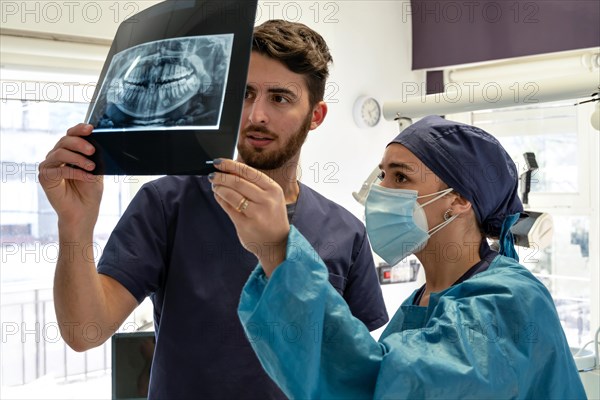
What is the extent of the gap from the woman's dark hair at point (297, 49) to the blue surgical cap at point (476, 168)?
26 centimetres

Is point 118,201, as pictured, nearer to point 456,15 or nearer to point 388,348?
point 456,15

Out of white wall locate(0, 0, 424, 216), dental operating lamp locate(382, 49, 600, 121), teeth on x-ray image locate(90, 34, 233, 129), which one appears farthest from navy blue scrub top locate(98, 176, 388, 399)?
white wall locate(0, 0, 424, 216)

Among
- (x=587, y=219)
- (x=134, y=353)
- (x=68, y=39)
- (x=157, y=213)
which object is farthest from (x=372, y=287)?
(x=587, y=219)

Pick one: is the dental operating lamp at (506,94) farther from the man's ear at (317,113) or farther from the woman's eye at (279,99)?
the woman's eye at (279,99)

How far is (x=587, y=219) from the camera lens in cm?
380

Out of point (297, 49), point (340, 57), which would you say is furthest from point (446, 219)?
point (340, 57)

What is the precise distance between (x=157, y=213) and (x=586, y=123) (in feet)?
9.78

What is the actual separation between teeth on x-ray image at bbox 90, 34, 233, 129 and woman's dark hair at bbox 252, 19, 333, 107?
352mm

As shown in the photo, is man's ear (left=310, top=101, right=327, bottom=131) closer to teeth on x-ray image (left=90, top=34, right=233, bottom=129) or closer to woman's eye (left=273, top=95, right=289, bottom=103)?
woman's eye (left=273, top=95, right=289, bottom=103)

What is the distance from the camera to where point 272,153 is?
1395mm

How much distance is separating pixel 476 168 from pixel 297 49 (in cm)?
44

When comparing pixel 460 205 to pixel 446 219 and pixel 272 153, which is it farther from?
pixel 272 153

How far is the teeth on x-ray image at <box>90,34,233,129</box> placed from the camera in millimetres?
1039

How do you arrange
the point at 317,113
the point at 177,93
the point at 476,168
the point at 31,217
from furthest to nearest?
the point at 31,217
the point at 317,113
the point at 476,168
the point at 177,93
